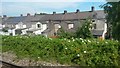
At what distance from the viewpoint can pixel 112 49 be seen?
1105cm

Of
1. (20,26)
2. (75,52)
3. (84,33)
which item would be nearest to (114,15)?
(84,33)

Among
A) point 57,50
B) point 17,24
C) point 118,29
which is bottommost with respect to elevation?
point 17,24

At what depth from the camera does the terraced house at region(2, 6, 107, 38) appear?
44.3 meters

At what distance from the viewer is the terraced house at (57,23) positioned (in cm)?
4434

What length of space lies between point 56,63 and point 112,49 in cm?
292

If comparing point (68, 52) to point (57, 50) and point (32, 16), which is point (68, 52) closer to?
point (57, 50)

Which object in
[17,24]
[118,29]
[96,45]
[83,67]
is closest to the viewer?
[83,67]

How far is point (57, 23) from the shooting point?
172 ft

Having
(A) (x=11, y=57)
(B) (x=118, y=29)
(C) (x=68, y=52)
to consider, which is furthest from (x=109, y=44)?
(B) (x=118, y=29)

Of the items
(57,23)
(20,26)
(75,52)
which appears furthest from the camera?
(20,26)

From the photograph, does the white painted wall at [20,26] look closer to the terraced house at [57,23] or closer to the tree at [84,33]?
the terraced house at [57,23]

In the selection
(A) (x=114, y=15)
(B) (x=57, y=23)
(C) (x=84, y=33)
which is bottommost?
(B) (x=57, y=23)

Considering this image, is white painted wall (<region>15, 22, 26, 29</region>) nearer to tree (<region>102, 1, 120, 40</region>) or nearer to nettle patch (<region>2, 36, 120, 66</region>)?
tree (<region>102, 1, 120, 40</region>)

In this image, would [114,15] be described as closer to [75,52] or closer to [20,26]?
[75,52]
